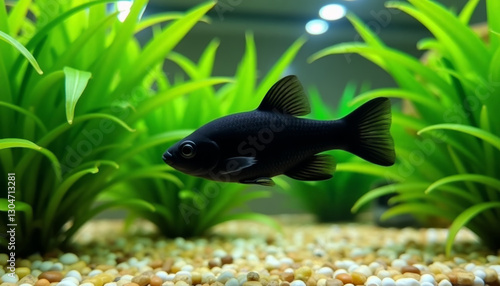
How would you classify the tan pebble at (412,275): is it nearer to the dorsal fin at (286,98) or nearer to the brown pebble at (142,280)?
the dorsal fin at (286,98)

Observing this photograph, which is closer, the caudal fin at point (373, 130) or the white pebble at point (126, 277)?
the caudal fin at point (373, 130)

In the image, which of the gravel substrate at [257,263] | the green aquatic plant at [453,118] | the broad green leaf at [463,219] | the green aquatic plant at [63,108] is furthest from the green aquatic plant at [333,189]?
the green aquatic plant at [63,108]

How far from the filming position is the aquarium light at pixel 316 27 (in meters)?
2.35

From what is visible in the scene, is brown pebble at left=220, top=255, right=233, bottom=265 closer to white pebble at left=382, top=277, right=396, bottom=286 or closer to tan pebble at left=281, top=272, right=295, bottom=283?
tan pebble at left=281, top=272, right=295, bottom=283

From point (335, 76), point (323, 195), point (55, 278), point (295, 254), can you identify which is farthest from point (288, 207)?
point (55, 278)

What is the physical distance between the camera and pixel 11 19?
121 cm

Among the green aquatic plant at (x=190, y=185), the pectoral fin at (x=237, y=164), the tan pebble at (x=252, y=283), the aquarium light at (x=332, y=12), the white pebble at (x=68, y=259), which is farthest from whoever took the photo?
the aquarium light at (x=332, y=12)

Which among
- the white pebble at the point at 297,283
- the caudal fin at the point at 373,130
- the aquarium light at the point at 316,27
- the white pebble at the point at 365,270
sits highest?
the aquarium light at the point at 316,27

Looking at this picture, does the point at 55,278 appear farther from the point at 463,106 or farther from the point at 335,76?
the point at 335,76

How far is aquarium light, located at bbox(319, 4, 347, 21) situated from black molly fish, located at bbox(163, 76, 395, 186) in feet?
5.42

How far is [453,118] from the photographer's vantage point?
1354 mm

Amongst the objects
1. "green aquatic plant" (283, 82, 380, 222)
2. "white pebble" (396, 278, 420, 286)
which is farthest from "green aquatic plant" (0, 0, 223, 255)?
"green aquatic plant" (283, 82, 380, 222)

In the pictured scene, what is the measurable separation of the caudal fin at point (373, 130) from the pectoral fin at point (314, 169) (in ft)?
0.19

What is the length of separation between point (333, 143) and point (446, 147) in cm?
83
